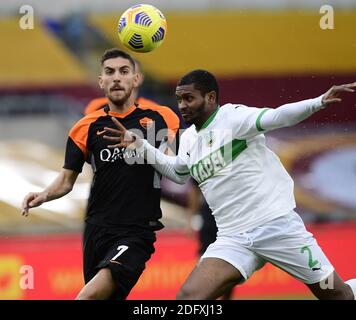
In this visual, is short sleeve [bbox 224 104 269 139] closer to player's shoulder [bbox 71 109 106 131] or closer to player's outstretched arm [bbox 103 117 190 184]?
player's outstretched arm [bbox 103 117 190 184]

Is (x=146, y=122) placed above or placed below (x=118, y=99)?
below

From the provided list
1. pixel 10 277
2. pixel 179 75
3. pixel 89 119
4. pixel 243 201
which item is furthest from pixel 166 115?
pixel 179 75

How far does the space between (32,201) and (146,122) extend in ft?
3.73

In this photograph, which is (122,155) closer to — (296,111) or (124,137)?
(124,137)

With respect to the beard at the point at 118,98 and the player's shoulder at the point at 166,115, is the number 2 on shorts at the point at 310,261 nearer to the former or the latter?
the player's shoulder at the point at 166,115

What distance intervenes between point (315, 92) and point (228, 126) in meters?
12.6

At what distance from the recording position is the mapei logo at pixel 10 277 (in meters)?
11.8

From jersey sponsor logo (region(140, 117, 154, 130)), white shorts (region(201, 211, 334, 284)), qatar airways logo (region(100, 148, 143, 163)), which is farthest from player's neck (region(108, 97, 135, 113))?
white shorts (region(201, 211, 334, 284))

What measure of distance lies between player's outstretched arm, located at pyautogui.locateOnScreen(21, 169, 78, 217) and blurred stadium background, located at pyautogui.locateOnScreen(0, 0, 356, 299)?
711 cm

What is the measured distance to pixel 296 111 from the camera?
6465mm

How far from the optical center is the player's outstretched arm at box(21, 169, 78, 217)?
291 inches

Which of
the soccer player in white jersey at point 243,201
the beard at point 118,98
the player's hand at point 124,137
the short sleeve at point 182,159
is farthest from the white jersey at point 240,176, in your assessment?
the beard at point 118,98

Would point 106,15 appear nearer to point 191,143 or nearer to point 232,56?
point 232,56
